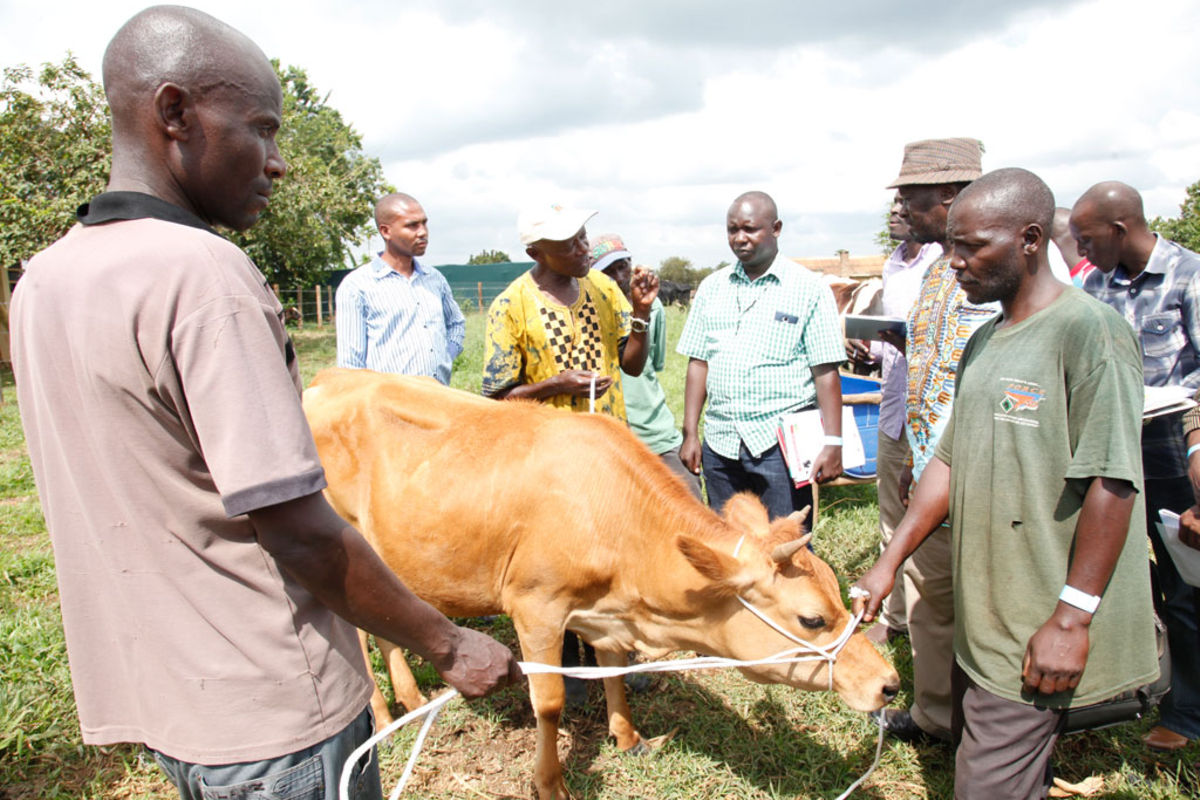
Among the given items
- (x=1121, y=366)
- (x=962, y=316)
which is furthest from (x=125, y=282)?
(x=962, y=316)

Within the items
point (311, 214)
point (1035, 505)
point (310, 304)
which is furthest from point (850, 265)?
point (310, 304)

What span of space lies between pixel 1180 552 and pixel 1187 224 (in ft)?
80.3

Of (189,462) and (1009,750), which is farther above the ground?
(189,462)

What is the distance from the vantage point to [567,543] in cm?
336

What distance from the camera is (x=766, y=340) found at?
4.59 metres

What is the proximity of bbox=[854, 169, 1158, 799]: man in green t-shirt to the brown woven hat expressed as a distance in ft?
5.56

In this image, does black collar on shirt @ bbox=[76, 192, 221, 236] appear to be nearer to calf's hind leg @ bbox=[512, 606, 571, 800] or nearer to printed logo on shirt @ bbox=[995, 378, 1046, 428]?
printed logo on shirt @ bbox=[995, 378, 1046, 428]

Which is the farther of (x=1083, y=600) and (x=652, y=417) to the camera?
(x=652, y=417)

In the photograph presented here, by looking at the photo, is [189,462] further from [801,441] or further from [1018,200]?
[801,441]

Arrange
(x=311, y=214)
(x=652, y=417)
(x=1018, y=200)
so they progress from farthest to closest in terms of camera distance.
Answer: (x=311, y=214)
(x=652, y=417)
(x=1018, y=200)

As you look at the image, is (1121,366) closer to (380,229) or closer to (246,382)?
(246,382)

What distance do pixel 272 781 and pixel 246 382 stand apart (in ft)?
2.72

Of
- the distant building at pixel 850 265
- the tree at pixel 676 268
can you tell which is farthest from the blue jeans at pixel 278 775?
the tree at pixel 676 268

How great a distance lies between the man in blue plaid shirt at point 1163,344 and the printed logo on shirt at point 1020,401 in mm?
1723
